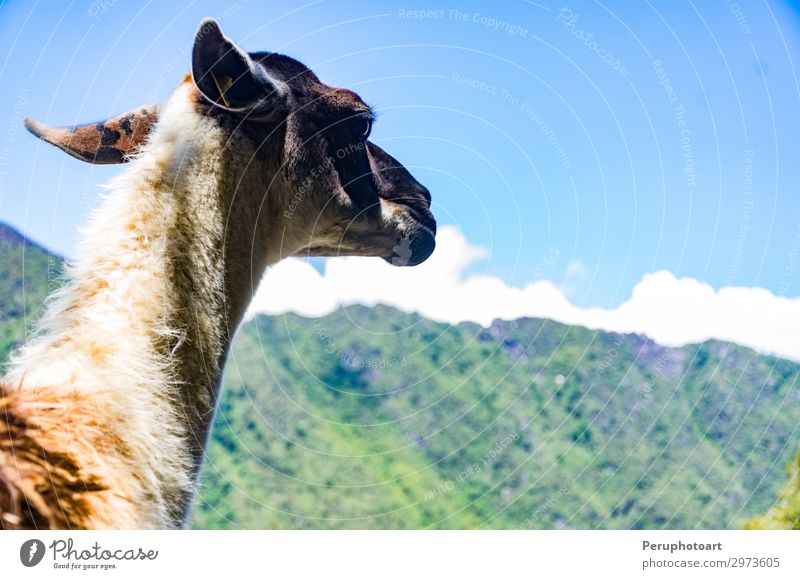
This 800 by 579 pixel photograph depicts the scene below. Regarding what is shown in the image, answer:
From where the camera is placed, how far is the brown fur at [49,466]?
2.36 metres

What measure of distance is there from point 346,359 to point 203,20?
3241 millimetres

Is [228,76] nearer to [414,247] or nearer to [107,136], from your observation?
[107,136]

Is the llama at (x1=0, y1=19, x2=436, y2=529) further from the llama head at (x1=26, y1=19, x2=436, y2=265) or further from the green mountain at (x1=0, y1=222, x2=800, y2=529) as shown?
the green mountain at (x1=0, y1=222, x2=800, y2=529)

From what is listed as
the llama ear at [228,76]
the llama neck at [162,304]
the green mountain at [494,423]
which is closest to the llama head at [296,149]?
the llama ear at [228,76]

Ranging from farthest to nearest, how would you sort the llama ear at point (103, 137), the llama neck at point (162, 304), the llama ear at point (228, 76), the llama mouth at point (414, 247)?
the llama mouth at point (414, 247) → the llama ear at point (103, 137) → the llama ear at point (228, 76) → the llama neck at point (162, 304)

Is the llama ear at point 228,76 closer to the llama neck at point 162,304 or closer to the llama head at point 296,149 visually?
the llama head at point 296,149

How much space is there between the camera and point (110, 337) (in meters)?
2.66

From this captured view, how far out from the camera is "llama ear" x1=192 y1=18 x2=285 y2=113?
116 inches

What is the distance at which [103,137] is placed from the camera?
3432 millimetres

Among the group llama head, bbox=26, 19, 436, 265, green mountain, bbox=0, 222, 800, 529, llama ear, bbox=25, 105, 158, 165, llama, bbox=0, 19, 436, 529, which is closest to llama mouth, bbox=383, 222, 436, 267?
llama head, bbox=26, 19, 436, 265

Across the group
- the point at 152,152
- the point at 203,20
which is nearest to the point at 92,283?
the point at 152,152

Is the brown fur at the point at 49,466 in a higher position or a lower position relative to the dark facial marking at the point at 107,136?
lower

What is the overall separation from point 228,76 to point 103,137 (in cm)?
78
